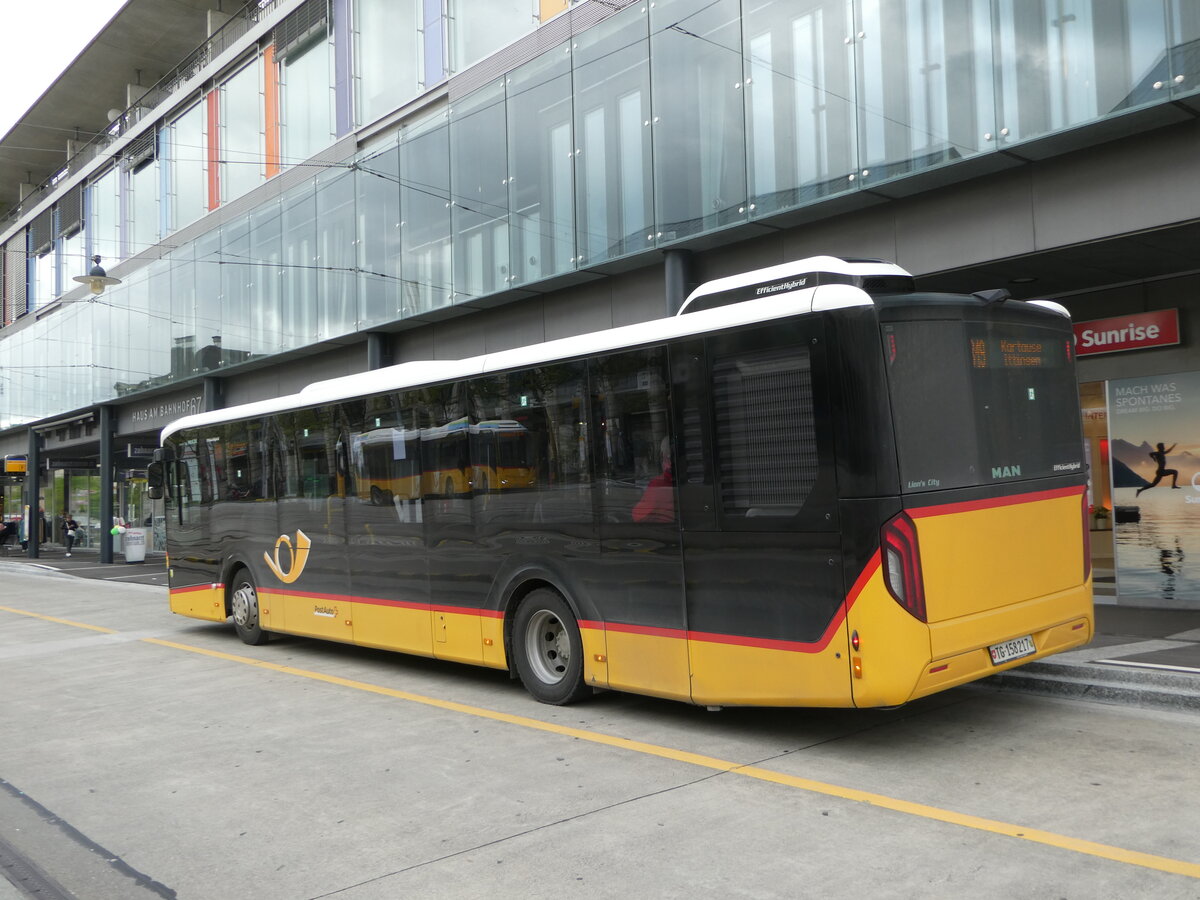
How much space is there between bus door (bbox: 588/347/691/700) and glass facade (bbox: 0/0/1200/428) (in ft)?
16.0

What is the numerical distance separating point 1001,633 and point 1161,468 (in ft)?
21.6

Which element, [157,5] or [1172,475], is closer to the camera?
[1172,475]

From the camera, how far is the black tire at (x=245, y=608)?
12547mm

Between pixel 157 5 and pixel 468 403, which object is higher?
pixel 157 5

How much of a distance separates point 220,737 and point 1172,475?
1024 cm

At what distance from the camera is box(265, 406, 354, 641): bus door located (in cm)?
1070

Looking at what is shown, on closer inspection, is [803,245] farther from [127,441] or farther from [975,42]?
[127,441]

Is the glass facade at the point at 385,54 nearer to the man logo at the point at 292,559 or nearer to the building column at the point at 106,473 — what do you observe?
the man logo at the point at 292,559

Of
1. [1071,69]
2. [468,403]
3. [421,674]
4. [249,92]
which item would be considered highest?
[249,92]

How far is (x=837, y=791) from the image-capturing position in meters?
5.64

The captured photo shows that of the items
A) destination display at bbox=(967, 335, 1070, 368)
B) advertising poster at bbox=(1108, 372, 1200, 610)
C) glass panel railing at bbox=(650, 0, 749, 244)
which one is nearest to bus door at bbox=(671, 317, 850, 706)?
destination display at bbox=(967, 335, 1070, 368)

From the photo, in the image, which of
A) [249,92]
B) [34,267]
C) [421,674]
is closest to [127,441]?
[249,92]

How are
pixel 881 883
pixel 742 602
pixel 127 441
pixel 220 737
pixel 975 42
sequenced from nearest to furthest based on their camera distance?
1. pixel 881 883
2. pixel 742 602
3. pixel 220 737
4. pixel 975 42
5. pixel 127 441

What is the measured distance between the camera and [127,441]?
110 feet
